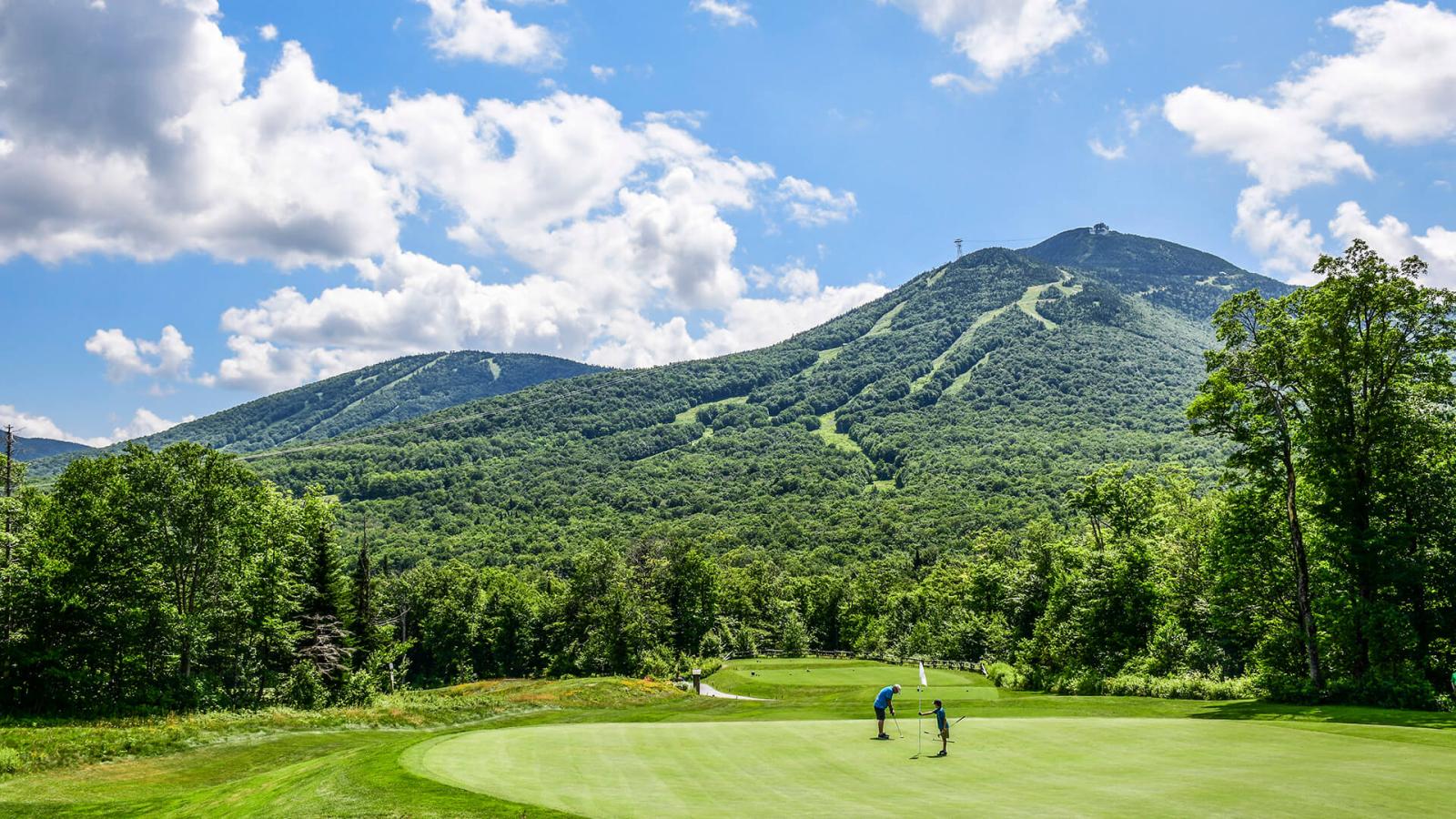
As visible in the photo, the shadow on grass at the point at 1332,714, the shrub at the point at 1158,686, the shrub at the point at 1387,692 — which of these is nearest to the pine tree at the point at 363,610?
the shrub at the point at 1158,686

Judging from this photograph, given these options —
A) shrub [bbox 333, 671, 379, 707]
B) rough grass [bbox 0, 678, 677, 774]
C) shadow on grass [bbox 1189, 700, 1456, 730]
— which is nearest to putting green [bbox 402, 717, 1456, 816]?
shadow on grass [bbox 1189, 700, 1456, 730]

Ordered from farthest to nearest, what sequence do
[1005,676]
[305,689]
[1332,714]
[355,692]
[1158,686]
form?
[1005,676] < [355,692] < [305,689] < [1158,686] < [1332,714]

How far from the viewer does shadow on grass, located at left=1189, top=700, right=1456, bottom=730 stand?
Answer: 20875mm

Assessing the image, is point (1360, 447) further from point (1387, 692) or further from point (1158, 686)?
point (1158, 686)

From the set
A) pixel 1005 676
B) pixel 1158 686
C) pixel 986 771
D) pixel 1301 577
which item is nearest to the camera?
pixel 986 771

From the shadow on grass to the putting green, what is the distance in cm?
184

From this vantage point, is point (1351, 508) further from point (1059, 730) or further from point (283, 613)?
point (283, 613)

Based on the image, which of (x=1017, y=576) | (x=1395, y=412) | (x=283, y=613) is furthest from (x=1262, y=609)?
(x=283, y=613)

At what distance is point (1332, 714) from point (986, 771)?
15.2m

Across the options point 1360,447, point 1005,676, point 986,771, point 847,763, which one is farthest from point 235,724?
point 1360,447

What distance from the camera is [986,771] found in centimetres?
1598

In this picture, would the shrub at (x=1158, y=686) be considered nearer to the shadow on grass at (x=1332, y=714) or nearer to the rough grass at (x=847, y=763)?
the rough grass at (x=847, y=763)

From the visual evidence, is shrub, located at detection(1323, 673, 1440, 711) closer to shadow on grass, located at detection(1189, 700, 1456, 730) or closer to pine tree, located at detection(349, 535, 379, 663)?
shadow on grass, located at detection(1189, 700, 1456, 730)

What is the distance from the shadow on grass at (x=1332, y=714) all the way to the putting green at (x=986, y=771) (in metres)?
1.84
